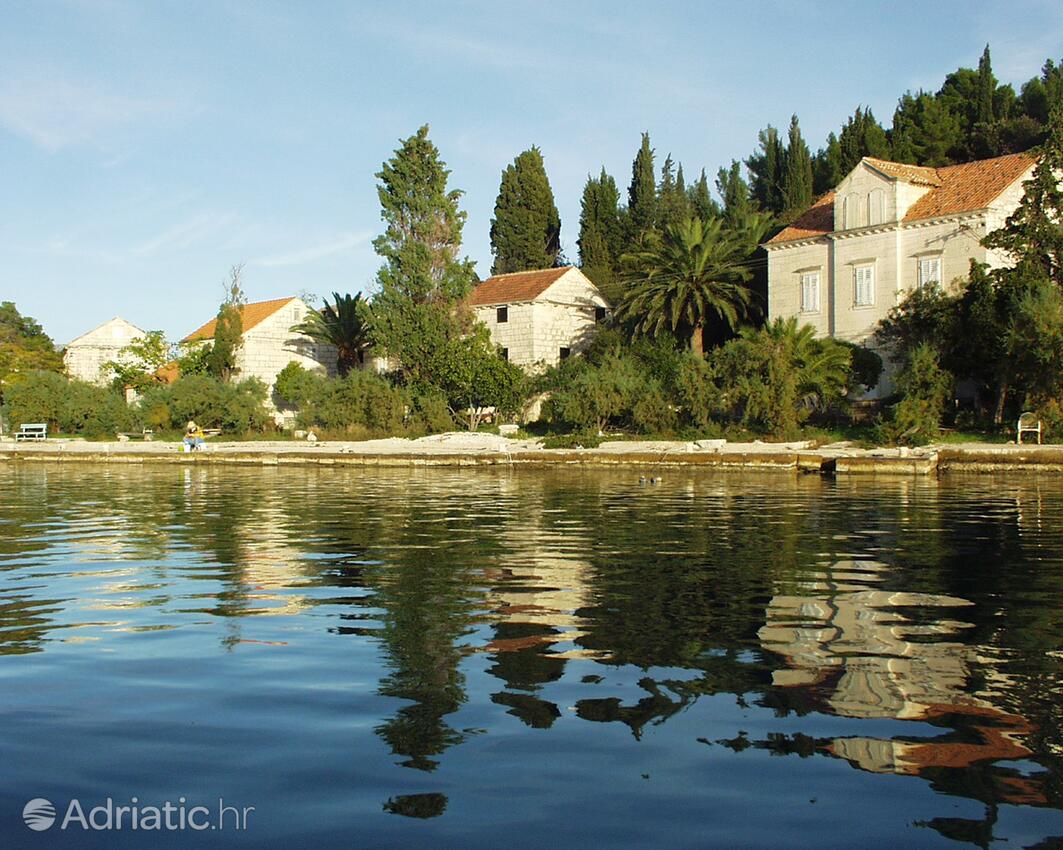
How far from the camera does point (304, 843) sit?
160 inches

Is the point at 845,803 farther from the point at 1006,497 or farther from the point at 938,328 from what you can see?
the point at 938,328

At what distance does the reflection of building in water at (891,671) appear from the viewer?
5031mm

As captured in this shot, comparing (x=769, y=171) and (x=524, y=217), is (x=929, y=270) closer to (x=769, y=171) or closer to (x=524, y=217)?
(x=769, y=171)

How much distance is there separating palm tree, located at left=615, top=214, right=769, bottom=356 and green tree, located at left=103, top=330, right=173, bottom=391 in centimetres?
3135

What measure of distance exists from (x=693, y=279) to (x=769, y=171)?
781 inches

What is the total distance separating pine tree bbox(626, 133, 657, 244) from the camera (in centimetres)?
6309

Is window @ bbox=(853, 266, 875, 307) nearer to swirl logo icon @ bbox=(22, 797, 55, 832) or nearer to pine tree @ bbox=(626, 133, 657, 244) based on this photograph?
pine tree @ bbox=(626, 133, 657, 244)

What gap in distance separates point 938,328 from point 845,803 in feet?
108

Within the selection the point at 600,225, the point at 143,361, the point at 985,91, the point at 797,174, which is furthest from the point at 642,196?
the point at 143,361

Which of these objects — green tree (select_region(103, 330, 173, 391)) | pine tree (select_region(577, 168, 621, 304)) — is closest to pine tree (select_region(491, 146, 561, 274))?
pine tree (select_region(577, 168, 621, 304))

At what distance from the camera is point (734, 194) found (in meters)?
62.0

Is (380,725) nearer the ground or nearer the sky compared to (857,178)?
nearer the ground

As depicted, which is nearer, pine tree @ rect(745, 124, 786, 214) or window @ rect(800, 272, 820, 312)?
window @ rect(800, 272, 820, 312)

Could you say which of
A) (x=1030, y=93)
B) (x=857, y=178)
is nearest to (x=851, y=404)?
(x=857, y=178)
